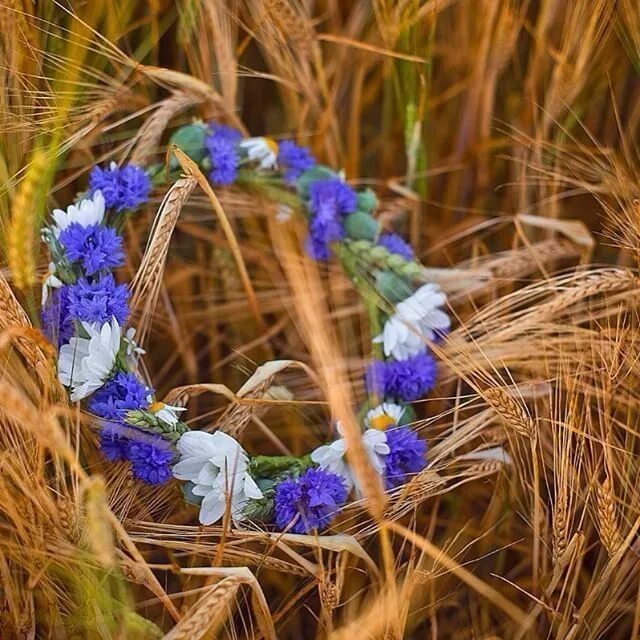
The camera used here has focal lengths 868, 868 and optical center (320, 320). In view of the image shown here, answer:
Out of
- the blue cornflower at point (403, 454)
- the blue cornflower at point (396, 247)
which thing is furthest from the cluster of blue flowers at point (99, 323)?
the blue cornflower at point (396, 247)

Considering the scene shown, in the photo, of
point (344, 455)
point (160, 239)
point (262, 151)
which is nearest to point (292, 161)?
point (262, 151)

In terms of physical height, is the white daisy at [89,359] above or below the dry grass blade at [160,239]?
below

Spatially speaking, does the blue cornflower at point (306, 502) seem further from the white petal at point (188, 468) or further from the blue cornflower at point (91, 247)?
the blue cornflower at point (91, 247)

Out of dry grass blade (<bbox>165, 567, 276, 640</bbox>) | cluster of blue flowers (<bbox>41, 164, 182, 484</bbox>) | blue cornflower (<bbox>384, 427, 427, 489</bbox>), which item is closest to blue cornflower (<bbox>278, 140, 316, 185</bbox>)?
cluster of blue flowers (<bbox>41, 164, 182, 484</bbox>)

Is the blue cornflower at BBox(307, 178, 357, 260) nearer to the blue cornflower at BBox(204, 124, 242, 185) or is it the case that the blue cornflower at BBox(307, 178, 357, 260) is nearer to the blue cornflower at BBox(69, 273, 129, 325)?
the blue cornflower at BBox(204, 124, 242, 185)

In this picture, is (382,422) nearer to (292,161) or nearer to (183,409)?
(183,409)

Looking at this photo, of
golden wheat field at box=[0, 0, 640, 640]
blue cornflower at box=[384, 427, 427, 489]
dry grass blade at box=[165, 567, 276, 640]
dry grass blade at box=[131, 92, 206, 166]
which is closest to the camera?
dry grass blade at box=[165, 567, 276, 640]
